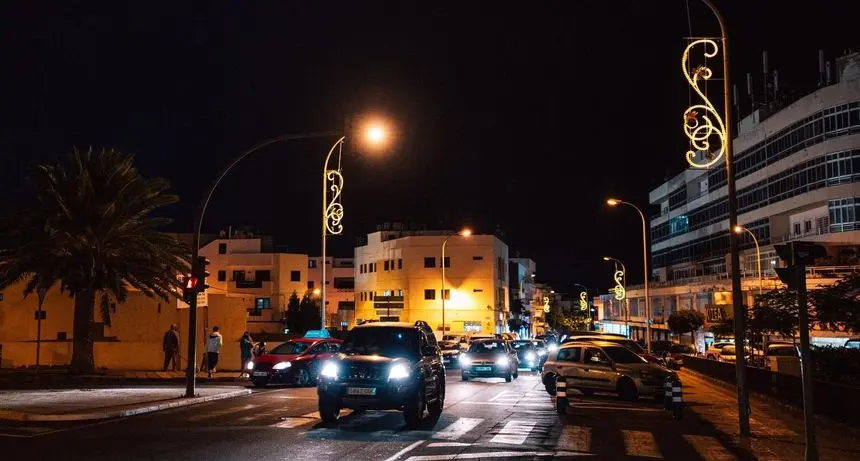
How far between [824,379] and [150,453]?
49.5 feet

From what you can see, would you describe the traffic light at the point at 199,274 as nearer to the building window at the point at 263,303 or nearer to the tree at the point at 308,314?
the tree at the point at 308,314

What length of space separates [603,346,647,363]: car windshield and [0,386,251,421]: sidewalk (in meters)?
10.6

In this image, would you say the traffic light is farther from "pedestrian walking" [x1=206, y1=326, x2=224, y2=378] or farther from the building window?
the building window

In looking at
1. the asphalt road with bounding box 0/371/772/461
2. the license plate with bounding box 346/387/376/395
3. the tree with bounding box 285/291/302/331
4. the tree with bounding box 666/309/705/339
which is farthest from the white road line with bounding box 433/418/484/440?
the tree with bounding box 285/291/302/331

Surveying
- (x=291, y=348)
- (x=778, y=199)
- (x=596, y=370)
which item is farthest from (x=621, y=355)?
(x=778, y=199)

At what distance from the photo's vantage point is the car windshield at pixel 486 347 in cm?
3033

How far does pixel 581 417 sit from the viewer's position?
1756cm

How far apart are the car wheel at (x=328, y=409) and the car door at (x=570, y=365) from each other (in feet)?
Result: 28.5

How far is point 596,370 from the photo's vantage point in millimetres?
21891


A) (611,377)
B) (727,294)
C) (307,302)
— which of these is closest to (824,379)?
(611,377)

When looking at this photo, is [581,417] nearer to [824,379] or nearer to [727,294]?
[824,379]

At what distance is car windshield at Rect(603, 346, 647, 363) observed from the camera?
71.5 feet

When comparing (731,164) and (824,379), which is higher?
(731,164)

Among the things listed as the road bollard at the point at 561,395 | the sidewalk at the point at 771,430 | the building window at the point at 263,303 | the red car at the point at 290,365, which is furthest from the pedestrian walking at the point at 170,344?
the building window at the point at 263,303
